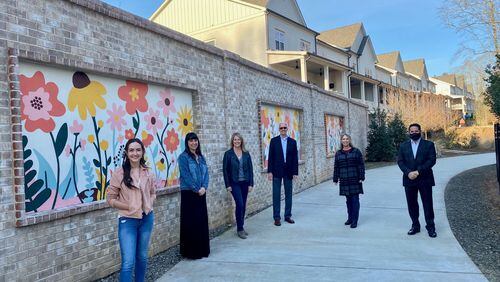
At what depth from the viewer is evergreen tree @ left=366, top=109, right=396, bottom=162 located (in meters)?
21.2

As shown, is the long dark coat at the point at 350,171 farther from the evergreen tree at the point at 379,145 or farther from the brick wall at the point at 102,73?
the evergreen tree at the point at 379,145

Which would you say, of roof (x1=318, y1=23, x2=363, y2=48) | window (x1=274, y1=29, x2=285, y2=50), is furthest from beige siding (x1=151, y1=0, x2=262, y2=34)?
roof (x1=318, y1=23, x2=363, y2=48)

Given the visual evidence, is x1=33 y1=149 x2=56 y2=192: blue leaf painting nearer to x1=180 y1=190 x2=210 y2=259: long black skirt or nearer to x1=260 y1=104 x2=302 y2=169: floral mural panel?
x1=180 y1=190 x2=210 y2=259: long black skirt

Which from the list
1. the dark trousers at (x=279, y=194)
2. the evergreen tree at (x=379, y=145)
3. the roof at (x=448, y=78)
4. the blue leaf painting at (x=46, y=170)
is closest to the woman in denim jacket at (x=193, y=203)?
the blue leaf painting at (x=46, y=170)

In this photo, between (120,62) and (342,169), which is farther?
(342,169)

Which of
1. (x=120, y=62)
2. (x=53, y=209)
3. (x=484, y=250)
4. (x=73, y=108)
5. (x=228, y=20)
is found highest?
(x=228, y=20)

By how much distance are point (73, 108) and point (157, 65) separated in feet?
5.44

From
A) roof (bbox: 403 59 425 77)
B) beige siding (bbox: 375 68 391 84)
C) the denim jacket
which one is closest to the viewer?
the denim jacket

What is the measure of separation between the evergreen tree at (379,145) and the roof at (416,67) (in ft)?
131

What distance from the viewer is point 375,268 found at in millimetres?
4941

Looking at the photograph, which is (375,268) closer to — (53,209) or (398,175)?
(53,209)

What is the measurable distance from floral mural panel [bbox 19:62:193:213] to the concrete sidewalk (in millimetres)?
1561

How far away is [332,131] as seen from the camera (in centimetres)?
1531

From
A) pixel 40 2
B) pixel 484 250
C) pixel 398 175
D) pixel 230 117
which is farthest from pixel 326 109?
pixel 40 2
